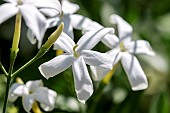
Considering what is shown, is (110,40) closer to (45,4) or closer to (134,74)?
(134,74)

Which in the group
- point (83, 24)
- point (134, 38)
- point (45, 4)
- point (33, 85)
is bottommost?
point (134, 38)

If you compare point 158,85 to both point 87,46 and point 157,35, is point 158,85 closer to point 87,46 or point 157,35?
point 157,35

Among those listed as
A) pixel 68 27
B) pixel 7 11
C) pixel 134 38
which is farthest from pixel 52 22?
pixel 134 38

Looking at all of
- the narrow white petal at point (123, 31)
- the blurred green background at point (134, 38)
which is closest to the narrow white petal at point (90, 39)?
the narrow white petal at point (123, 31)

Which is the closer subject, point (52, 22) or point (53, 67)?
point (53, 67)

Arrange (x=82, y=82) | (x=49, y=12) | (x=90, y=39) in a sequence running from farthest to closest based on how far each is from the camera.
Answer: (x=49, y=12)
(x=90, y=39)
(x=82, y=82)

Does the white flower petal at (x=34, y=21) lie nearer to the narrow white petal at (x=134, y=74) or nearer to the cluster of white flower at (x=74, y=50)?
the cluster of white flower at (x=74, y=50)

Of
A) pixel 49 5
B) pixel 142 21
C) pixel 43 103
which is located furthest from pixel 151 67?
pixel 49 5
